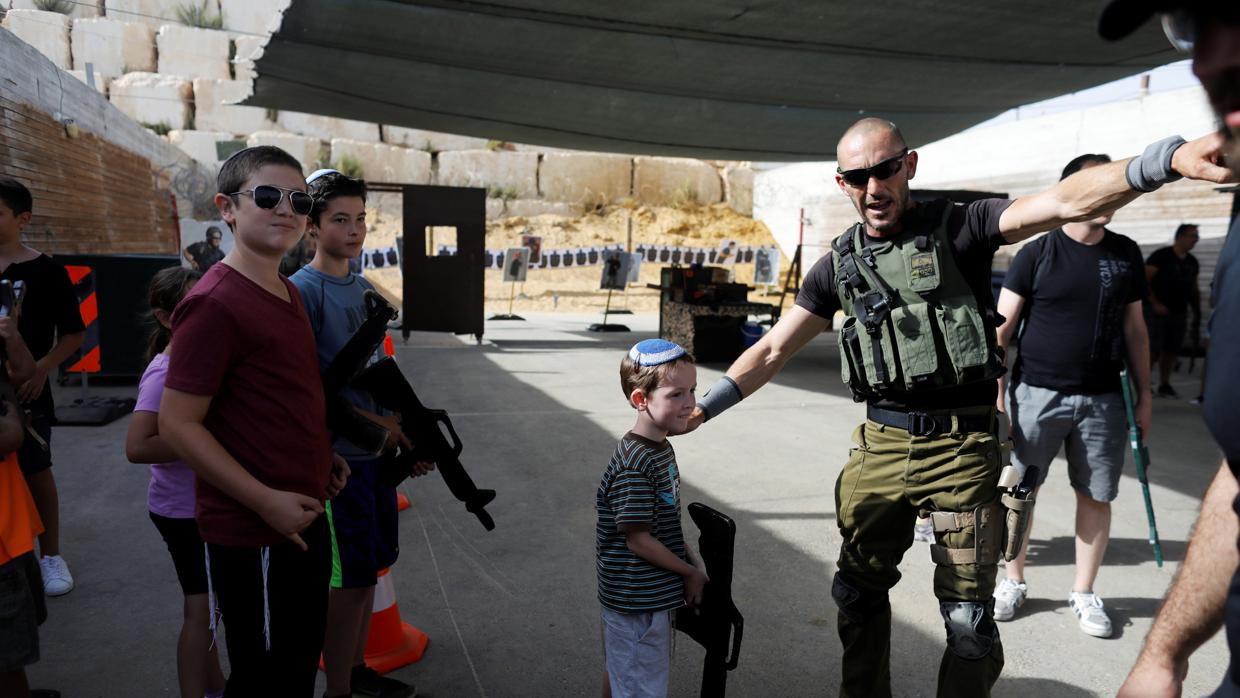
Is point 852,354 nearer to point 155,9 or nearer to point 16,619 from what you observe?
point 16,619

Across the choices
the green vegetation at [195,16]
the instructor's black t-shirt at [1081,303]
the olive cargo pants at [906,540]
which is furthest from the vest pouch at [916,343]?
the green vegetation at [195,16]

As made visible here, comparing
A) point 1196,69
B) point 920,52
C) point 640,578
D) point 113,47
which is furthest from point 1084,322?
point 113,47

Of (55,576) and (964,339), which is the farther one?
(55,576)

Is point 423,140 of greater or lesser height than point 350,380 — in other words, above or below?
above

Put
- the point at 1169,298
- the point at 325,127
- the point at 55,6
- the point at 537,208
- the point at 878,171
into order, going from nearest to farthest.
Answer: the point at 878,171 → the point at 1169,298 → the point at 325,127 → the point at 537,208 → the point at 55,6

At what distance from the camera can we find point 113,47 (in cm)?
3088

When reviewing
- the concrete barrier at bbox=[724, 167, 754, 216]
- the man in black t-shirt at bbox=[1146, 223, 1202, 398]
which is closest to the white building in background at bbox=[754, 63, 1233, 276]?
the man in black t-shirt at bbox=[1146, 223, 1202, 398]

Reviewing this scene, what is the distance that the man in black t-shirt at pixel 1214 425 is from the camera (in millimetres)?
718

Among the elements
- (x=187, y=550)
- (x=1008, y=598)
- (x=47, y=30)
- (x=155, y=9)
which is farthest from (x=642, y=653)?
(x=155, y=9)

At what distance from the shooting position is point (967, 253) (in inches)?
88.0

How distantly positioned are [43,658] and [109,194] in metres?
11.7

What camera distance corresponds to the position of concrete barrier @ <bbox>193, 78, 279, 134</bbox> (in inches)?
1117

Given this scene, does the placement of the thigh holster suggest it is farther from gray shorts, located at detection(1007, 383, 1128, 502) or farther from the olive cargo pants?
gray shorts, located at detection(1007, 383, 1128, 502)

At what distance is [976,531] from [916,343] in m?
Answer: 0.58
